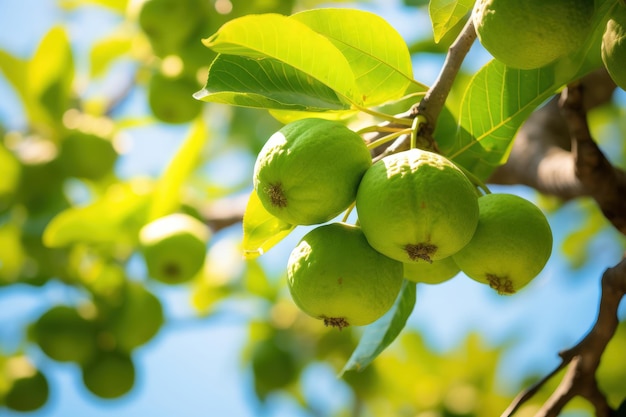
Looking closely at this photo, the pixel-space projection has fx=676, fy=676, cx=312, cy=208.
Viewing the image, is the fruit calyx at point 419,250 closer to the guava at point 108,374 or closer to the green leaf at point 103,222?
the green leaf at point 103,222

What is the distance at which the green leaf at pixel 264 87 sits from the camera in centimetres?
123

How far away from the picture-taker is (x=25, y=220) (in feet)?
9.04

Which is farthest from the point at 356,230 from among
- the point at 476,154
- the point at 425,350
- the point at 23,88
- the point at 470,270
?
the point at 425,350

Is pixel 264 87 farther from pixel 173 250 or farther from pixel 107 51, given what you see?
pixel 107 51

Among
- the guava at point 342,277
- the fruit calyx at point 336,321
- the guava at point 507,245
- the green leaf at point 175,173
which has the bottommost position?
the green leaf at point 175,173

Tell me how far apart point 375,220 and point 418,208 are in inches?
2.9

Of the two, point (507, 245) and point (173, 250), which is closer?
point (507, 245)

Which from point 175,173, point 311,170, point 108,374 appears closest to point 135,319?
point 108,374

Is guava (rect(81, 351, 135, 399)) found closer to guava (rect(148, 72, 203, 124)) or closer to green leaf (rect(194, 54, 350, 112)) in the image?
guava (rect(148, 72, 203, 124))

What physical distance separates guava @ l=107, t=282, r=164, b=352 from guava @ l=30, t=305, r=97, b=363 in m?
0.10

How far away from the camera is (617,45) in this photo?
3.57 feet

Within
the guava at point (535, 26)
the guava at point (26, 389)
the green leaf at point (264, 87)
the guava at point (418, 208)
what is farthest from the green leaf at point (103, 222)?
the guava at point (535, 26)

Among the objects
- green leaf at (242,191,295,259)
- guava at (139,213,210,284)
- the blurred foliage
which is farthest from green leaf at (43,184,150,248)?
green leaf at (242,191,295,259)

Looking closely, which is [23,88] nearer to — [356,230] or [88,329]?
[88,329]
